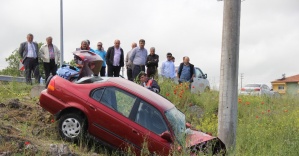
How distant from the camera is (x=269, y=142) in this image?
10.7 m

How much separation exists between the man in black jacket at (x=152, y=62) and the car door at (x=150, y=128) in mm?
6398

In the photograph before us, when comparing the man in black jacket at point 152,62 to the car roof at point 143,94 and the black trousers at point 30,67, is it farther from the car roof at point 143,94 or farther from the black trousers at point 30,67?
the car roof at point 143,94

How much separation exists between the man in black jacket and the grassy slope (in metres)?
0.58

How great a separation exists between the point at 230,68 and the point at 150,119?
1.87 meters

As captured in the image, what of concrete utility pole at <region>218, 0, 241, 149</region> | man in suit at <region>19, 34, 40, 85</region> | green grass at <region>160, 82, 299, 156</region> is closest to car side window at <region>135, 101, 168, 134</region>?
concrete utility pole at <region>218, 0, 241, 149</region>

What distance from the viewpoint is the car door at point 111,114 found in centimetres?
947

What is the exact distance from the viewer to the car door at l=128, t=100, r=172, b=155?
9.04 m

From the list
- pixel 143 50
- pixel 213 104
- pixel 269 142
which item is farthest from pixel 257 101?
pixel 269 142

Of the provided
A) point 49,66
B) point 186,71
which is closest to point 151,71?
point 186,71

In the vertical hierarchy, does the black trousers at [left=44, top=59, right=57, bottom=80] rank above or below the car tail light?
above

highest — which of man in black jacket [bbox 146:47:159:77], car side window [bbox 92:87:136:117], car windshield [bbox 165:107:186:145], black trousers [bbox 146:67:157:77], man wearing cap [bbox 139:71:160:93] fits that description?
man in black jacket [bbox 146:47:159:77]

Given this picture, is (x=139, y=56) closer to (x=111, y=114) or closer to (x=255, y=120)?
(x=255, y=120)

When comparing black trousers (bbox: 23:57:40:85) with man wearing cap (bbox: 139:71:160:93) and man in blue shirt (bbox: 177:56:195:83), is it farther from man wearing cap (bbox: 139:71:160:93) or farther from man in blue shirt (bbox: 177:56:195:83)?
man in blue shirt (bbox: 177:56:195:83)

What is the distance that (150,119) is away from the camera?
9.57 m
